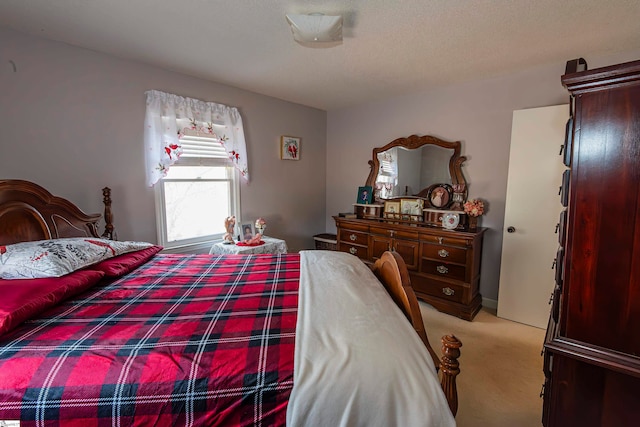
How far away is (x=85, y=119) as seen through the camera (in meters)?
2.28

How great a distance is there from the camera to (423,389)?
90 cm

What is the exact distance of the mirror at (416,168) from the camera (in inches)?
126

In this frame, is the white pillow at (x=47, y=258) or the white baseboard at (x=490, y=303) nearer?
the white pillow at (x=47, y=258)

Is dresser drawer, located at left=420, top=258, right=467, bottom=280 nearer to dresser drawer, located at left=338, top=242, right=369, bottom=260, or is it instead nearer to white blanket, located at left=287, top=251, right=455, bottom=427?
dresser drawer, located at left=338, top=242, right=369, bottom=260

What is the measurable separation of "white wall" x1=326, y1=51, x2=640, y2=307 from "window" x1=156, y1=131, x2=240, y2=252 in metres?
2.00

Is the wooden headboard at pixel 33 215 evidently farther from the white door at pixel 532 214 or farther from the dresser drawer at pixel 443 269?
the white door at pixel 532 214

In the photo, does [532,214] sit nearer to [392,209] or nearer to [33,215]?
[392,209]

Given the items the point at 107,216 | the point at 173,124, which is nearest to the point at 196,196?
the point at 173,124

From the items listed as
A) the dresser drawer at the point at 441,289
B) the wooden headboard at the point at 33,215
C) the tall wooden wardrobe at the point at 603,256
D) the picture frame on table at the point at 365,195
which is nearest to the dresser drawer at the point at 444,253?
the dresser drawer at the point at 441,289

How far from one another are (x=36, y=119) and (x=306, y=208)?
2.89m

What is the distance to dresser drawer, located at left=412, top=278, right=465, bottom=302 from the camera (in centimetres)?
286

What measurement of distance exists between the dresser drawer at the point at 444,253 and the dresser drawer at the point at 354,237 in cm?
72

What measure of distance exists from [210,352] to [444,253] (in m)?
2.51

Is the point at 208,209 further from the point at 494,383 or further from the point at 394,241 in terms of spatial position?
the point at 494,383
